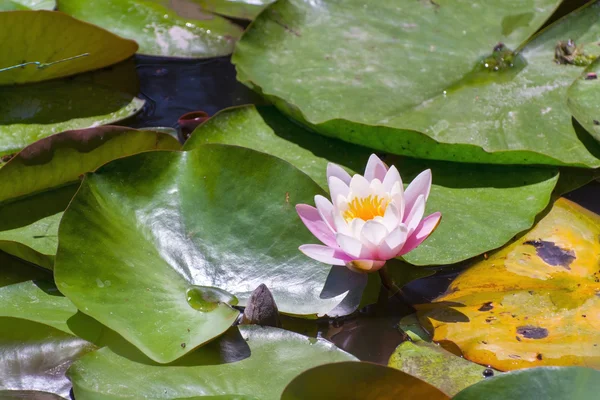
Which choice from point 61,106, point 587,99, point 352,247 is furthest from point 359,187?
point 61,106

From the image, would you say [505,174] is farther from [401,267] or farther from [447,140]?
[401,267]

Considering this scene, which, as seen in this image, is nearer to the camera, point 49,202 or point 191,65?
point 49,202

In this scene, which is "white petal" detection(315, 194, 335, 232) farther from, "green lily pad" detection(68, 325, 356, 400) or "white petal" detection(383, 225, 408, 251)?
"green lily pad" detection(68, 325, 356, 400)

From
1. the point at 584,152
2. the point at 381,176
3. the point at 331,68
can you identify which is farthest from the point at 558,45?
the point at 381,176

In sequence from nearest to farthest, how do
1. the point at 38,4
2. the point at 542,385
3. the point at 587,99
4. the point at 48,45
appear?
the point at 542,385, the point at 587,99, the point at 48,45, the point at 38,4

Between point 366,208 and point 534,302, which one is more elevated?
point 366,208

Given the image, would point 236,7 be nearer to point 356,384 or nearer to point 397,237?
point 397,237
